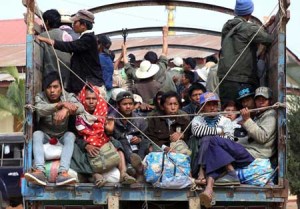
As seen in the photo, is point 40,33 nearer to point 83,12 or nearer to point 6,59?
point 83,12

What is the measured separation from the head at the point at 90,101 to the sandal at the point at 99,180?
0.70m

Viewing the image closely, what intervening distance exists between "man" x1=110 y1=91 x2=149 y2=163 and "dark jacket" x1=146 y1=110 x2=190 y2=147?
11cm

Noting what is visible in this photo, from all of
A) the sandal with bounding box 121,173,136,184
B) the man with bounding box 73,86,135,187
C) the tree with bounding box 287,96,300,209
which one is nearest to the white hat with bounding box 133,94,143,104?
the man with bounding box 73,86,135,187

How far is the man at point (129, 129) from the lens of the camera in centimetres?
649

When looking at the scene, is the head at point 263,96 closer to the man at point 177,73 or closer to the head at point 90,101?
the head at point 90,101

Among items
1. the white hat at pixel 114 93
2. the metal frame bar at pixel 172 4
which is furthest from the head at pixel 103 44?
the white hat at pixel 114 93

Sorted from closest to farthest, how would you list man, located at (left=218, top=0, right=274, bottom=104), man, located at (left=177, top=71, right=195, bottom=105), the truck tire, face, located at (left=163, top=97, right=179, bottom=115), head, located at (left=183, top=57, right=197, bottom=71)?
face, located at (left=163, top=97, right=179, bottom=115) → man, located at (left=218, top=0, right=274, bottom=104) → man, located at (left=177, top=71, right=195, bottom=105) → head, located at (left=183, top=57, right=197, bottom=71) → the truck tire

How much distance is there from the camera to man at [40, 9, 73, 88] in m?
6.84

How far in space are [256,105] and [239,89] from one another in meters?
0.41

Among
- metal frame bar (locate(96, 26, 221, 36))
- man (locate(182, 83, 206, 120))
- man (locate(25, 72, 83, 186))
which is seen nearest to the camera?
man (locate(25, 72, 83, 186))

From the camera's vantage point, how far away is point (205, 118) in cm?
631

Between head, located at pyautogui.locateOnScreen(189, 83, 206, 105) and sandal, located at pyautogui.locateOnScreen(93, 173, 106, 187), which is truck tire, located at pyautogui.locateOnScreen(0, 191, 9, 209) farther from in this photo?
sandal, located at pyautogui.locateOnScreen(93, 173, 106, 187)

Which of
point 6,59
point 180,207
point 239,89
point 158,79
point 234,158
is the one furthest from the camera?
point 6,59

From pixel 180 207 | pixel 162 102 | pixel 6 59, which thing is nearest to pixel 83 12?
pixel 162 102
